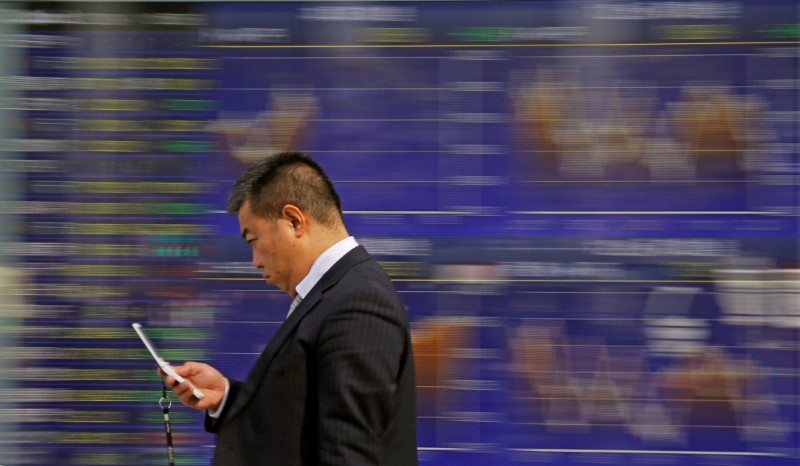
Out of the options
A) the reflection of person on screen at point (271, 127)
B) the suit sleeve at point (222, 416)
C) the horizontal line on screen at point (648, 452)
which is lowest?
the horizontal line on screen at point (648, 452)

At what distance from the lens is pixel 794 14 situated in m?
3.75

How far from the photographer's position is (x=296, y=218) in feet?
7.99

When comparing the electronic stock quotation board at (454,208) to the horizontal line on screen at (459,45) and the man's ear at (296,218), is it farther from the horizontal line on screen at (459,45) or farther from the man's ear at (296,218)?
the man's ear at (296,218)

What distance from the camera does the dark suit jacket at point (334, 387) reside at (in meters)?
2.18

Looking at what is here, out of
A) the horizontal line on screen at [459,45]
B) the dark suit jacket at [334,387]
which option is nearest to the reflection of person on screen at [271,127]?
the horizontal line on screen at [459,45]

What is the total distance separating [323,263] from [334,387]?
37 cm

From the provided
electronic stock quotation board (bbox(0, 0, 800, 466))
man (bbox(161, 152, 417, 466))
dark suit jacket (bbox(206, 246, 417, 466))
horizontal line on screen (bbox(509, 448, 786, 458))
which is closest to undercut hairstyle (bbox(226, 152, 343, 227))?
man (bbox(161, 152, 417, 466))

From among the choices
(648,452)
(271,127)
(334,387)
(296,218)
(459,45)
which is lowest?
(648,452)

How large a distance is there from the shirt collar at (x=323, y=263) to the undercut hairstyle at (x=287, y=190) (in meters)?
0.06

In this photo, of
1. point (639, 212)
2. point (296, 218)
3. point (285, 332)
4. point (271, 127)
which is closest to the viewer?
point (285, 332)

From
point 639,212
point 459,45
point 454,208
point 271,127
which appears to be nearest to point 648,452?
point 639,212

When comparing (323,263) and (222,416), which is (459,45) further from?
(222,416)

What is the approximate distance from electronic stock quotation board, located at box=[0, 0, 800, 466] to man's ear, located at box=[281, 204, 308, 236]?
4.63 feet

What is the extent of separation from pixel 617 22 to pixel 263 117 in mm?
1356
